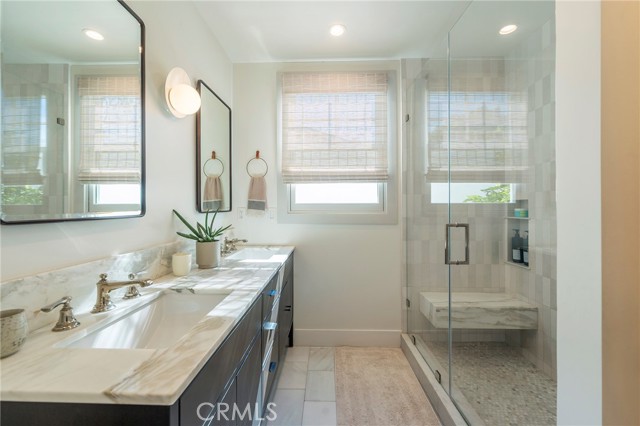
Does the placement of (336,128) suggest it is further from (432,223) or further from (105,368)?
(105,368)

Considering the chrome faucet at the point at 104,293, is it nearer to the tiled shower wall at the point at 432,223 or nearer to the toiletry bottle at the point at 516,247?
the tiled shower wall at the point at 432,223

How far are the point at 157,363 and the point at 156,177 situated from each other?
0.97 m

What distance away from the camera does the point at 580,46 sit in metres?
0.62

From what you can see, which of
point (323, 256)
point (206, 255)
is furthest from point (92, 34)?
point (323, 256)

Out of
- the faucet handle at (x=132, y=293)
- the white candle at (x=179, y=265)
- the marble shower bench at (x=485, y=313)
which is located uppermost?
the white candle at (x=179, y=265)

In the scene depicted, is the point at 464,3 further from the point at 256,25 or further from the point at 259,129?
the point at 259,129

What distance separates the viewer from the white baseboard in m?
2.21

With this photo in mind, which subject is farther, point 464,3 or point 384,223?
point 384,223

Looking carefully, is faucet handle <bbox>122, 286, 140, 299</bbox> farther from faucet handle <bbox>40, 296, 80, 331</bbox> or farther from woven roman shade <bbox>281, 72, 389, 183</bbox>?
woven roman shade <bbox>281, 72, 389, 183</bbox>

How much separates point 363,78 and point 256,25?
93 cm

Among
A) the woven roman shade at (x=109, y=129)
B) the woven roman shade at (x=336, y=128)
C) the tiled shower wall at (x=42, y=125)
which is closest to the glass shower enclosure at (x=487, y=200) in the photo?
the woven roman shade at (x=336, y=128)

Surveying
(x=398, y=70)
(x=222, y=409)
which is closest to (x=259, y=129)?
(x=398, y=70)

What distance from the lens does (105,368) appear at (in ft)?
1.80

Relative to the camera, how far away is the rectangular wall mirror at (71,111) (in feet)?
2.25
